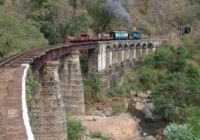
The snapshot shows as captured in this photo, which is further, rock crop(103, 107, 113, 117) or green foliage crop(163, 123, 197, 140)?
rock crop(103, 107, 113, 117)

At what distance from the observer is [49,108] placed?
2516 centimetres

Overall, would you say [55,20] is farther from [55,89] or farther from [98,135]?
[55,89]

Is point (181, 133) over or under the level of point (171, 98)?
over

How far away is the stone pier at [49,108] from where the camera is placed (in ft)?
81.1

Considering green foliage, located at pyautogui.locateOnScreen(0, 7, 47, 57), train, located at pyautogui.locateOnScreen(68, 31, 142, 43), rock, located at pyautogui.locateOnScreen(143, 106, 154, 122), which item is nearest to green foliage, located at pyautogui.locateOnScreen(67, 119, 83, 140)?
green foliage, located at pyautogui.locateOnScreen(0, 7, 47, 57)

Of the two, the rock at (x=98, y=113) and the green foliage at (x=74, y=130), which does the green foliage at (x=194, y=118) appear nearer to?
the green foliage at (x=74, y=130)

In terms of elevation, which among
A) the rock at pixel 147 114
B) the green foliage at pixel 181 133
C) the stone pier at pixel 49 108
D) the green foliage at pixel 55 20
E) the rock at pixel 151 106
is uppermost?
the green foliage at pixel 55 20

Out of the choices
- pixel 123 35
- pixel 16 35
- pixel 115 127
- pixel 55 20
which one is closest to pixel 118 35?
pixel 123 35

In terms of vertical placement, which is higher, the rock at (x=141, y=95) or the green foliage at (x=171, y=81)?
the green foliage at (x=171, y=81)

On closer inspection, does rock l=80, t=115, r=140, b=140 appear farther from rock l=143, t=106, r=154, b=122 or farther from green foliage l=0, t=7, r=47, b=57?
green foliage l=0, t=7, r=47, b=57

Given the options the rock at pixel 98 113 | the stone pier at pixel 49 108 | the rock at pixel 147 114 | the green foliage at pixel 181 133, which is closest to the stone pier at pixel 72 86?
the rock at pixel 98 113

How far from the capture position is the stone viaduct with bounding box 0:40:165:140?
1036 cm

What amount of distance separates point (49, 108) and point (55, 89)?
1180mm

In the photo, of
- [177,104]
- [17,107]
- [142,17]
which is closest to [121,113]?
[177,104]
